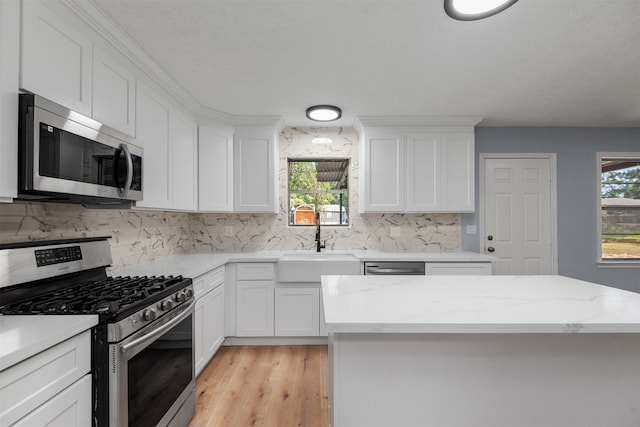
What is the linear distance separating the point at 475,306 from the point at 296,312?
2.15 m

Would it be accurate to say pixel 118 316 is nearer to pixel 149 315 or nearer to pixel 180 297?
pixel 149 315

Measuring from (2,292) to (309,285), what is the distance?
226cm

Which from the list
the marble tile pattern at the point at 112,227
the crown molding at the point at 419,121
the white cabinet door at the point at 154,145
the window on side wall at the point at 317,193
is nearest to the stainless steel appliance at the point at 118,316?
the marble tile pattern at the point at 112,227

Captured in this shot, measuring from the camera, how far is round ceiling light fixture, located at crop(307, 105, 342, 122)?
10.1 feet

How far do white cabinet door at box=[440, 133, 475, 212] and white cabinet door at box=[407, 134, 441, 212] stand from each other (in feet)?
0.26

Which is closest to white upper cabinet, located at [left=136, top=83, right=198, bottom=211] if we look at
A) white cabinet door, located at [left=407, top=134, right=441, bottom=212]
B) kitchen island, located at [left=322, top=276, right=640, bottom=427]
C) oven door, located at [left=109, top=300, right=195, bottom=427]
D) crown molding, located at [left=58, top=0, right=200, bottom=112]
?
crown molding, located at [left=58, top=0, right=200, bottom=112]

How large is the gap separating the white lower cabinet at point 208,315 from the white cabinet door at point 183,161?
71 centimetres

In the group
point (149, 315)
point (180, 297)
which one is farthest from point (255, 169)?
point (149, 315)

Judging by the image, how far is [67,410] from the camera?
3.66 ft

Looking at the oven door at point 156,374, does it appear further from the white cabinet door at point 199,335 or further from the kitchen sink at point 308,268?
the kitchen sink at point 308,268

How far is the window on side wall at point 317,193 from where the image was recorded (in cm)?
397

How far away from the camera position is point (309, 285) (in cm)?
318

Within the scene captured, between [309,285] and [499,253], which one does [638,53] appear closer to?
[499,253]

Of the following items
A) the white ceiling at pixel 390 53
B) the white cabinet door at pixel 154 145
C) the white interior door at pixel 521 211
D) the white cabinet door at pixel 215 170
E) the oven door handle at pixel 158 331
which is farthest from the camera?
the white interior door at pixel 521 211
